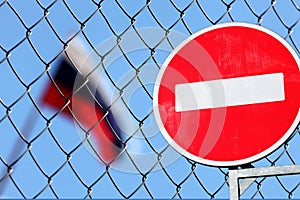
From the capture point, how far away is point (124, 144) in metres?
1.67

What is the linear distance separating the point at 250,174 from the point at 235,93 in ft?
0.69

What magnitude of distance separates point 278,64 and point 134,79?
1.71 feet

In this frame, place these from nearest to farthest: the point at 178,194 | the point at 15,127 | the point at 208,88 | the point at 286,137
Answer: the point at 286,137, the point at 208,88, the point at 15,127, the point at 178,194

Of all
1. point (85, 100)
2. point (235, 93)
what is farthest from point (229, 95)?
point (85, 100)

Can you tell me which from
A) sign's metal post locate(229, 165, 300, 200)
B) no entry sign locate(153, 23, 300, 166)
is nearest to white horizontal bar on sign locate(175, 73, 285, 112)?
no entry sign locate(153, 23, 300, 166)

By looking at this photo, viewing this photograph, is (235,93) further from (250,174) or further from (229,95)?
(250,174)

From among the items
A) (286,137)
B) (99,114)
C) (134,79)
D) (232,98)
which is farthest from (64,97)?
(286,137)

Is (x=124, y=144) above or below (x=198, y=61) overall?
below

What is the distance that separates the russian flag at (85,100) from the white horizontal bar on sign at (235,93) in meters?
0.35

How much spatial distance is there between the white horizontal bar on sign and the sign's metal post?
174 millimetres

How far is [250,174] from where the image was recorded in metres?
1.16

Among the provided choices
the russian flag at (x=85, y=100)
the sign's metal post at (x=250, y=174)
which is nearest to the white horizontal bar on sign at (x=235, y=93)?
the sign's metal post at (x=250, y=174)

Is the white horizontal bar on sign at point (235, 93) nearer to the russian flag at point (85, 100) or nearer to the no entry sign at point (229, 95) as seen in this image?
the no entry sign at point (229, 95)

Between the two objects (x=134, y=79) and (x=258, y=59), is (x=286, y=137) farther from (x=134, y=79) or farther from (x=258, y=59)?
(x=134, y=79)
